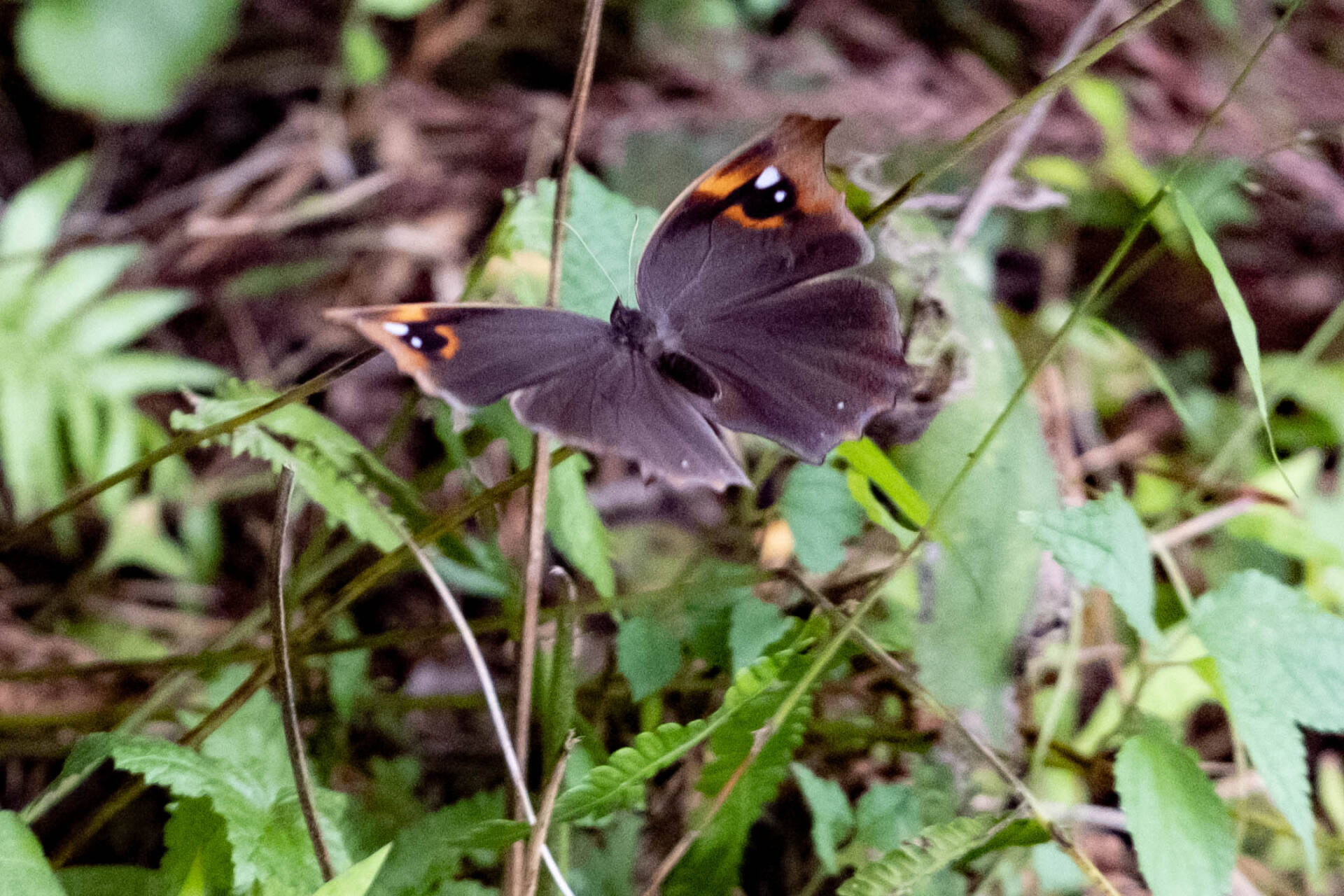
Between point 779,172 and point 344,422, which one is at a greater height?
point 779,172

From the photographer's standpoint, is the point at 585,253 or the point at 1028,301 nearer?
the point at 585,253

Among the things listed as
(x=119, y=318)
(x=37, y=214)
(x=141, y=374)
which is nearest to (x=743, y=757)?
(x=141, y=374)

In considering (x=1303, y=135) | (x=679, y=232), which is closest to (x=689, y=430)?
(x=679, y=232)

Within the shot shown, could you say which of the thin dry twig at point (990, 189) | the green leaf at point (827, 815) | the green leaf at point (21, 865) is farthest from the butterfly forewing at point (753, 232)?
the green leaf at point (21, 865)

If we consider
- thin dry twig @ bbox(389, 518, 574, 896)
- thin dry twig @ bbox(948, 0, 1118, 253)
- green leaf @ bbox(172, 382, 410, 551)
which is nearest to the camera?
thin dry twig @ bbox(389, 518, 574, 896)

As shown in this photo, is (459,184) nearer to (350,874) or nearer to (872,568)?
(872,568)

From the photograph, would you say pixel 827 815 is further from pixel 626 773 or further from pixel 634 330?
pixel 634 330

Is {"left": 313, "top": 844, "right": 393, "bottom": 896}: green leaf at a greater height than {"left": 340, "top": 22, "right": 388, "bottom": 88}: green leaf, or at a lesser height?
lesser

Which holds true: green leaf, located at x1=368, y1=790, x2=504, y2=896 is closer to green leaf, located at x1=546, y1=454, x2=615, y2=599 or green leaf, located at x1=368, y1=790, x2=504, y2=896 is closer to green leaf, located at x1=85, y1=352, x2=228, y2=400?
green leaf, located at x1=546, y1=454, x2=615, y2=599

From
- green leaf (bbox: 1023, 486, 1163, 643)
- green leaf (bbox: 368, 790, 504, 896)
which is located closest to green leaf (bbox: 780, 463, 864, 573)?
green leaf (bbox: 1023, 486, 1163, 643)
